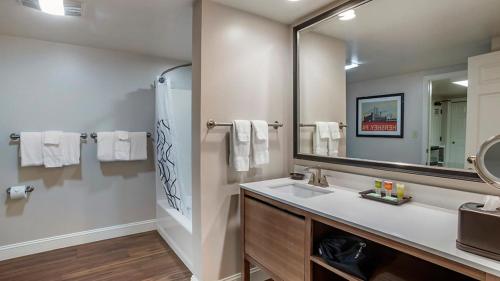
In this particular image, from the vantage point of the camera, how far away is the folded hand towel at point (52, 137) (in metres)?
2.59

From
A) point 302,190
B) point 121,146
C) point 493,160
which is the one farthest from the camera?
point 121,146

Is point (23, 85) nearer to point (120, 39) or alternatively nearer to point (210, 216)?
point (120, 39)

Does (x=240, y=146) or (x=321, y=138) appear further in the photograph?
(x=321, y=138)

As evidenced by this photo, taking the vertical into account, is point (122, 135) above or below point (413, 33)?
below

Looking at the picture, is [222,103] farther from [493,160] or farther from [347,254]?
[493,160]

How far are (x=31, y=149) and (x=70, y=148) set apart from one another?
31cm

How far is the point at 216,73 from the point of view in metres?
1.96

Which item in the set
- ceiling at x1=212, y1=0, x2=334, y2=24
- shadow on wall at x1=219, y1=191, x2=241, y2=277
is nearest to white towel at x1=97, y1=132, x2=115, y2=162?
shadow on wall at x1=219, y1=191, x2=241, y2=277

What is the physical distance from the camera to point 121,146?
2939mm

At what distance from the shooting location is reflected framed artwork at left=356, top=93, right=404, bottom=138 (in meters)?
1.69

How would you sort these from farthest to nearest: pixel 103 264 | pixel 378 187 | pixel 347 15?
pixel 103 264 → pixel 347 15 → pixel 378 187

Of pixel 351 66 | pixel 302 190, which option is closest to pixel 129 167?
pixel 302 190

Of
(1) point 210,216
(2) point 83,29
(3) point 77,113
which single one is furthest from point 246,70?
(3) point 77,113

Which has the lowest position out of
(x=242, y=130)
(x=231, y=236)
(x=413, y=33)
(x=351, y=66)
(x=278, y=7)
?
(x=231, y=236)
